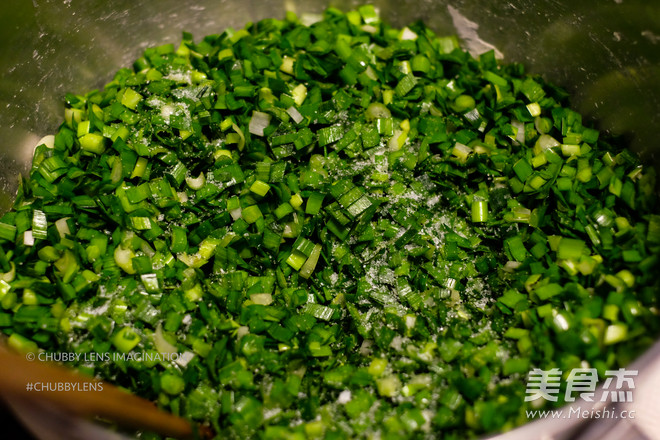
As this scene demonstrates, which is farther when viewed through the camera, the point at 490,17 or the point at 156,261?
the point at 490,17

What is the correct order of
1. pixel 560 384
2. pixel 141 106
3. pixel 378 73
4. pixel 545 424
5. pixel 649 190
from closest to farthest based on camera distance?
pixel 545 424
pixel 560 384
pixel 649 190
pixel 141 106
pixel 378 73

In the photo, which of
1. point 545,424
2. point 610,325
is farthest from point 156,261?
point 610,325

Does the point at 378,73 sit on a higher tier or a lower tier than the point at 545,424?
higher

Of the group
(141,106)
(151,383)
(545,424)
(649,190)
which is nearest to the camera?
(545,424)

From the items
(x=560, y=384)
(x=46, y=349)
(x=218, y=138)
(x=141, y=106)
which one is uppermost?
(x=141, y=106)

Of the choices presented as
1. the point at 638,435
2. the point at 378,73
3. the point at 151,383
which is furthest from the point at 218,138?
the point at 638,435

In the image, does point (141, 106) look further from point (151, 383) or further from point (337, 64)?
point (151, 383)

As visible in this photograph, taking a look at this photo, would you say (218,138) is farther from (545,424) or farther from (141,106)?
(545,424)
